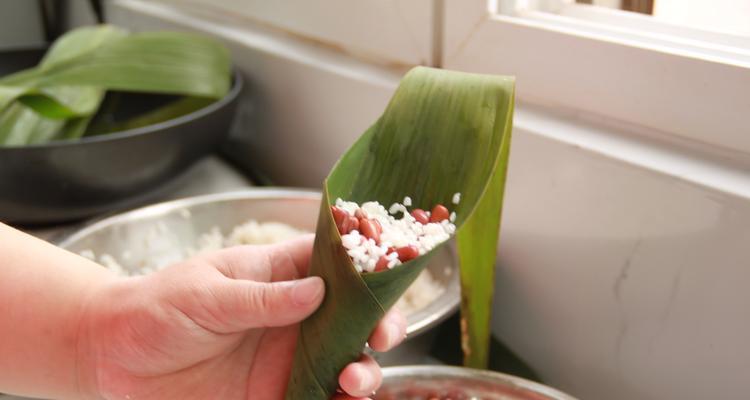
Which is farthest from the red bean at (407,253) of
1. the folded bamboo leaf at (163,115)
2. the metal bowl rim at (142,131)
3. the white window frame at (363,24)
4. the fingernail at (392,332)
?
the folded bamboo leaf at (163,115)

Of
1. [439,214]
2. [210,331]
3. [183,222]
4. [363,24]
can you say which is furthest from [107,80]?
[439,214]

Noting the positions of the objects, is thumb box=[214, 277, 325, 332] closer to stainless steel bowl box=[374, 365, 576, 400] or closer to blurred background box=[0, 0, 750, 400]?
stainless steel bowl box=[374, 365, 576, 400]

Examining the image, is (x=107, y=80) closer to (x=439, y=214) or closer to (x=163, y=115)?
(x=163, y=115)

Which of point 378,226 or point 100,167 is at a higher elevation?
point 378,226

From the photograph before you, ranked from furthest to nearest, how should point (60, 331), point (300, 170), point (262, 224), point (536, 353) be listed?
point (300, 170)
point (262, 224)
point (536, 353)
point (60, 331)

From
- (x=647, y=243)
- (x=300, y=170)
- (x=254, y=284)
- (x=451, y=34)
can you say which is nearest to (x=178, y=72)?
(x=300, y=170)

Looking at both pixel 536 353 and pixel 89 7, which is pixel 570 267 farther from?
pixel 89 7

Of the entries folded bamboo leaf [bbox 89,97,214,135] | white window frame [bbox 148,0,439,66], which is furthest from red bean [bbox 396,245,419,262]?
folded bamboo leaf [bbox 89,97,214,135]

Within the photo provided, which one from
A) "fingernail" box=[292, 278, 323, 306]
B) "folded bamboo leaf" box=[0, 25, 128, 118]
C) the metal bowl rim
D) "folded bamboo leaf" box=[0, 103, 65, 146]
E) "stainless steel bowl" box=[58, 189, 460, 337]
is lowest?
"stainless steel bowl" box=[58, 189, 460, 337]
